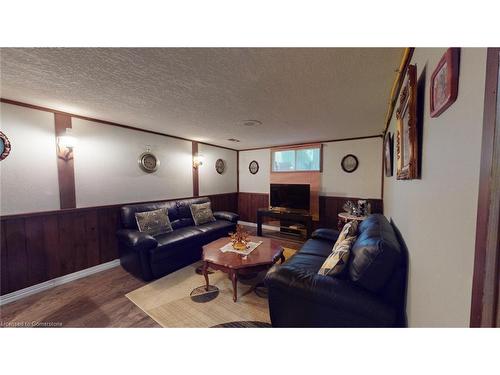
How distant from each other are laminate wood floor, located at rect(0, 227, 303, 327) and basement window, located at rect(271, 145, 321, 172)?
384 cm

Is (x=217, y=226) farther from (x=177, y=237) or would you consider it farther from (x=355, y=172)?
(x=355, y=172)

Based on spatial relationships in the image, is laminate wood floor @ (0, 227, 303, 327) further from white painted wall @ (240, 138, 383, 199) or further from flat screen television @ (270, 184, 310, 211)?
white painted wall @ (240, 138, 383, 199)

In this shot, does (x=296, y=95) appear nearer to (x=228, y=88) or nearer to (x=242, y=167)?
(x=228, y=88)

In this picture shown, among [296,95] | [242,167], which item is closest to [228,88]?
[296,95]

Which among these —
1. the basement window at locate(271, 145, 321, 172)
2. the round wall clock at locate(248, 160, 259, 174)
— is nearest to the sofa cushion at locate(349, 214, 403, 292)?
the basement window at locate(271, 145, 321, 172)

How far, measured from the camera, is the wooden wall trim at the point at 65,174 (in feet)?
7.93

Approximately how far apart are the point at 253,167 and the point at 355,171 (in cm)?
266

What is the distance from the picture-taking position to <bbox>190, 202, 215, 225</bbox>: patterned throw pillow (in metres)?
3.62

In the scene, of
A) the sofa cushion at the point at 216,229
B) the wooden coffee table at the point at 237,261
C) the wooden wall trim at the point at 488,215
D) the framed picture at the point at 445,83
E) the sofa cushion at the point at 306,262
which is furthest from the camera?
the sofa cushion at the point at 216,229

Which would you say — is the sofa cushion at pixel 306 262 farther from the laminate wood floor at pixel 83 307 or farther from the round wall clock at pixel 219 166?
the round wall clock at pixel 219 166

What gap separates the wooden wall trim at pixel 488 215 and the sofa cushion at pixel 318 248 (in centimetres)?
173

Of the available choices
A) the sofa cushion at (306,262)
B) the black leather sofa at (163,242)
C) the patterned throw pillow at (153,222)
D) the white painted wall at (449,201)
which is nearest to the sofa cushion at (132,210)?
the black leather sofa at (163,242)
